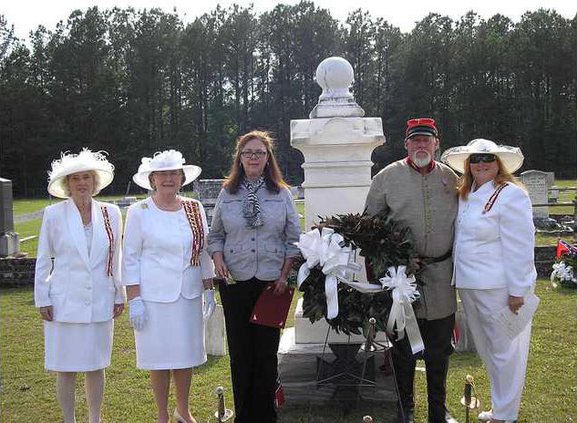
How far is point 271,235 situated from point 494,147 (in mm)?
1566

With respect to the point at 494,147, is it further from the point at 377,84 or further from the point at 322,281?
the point at 377,84

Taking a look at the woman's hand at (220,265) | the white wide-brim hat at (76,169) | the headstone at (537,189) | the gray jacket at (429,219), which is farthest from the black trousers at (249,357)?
the headstone at (537,189)

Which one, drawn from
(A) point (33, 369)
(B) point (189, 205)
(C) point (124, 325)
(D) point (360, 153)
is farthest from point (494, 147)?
(C) point (124, 325)

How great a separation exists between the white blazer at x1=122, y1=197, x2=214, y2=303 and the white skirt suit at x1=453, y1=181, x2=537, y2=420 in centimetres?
181

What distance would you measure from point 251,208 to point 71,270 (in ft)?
4.06

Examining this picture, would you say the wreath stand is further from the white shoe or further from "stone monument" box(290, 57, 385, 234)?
"stone monument" box(290, 57, 385, 234)

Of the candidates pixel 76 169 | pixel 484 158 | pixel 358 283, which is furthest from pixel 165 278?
pixel 484 158

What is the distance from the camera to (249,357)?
3.78m

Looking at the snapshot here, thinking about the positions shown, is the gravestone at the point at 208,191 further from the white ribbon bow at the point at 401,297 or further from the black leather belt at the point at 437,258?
the white ribbon bow at the point at 401,297

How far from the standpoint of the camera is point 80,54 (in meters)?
46.7

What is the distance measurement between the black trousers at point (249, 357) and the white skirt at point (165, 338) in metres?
0.28

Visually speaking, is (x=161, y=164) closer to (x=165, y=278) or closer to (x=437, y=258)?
(x=165, y=278)

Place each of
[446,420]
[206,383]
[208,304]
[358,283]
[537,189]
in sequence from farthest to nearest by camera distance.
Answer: [537,189]
[206,383]
[208,304]
[446,420]
[358,283]

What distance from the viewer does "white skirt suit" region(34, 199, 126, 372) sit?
3652 millimetres
